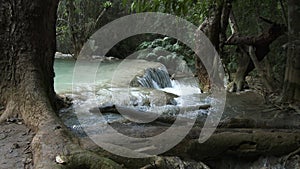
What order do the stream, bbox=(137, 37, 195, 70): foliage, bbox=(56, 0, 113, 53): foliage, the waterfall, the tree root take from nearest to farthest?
the tree root
the stream
the waterfall
bbox=(137, 37, 195, 70): foliage
bbox=(56, 0, 113, 53): foliage

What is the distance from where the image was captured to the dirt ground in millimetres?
3105

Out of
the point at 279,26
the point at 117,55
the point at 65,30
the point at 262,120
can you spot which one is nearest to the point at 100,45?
the point at 117,55

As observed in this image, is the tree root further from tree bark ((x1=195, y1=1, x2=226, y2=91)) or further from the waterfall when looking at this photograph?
the waterfall

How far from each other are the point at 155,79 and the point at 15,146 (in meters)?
10.2

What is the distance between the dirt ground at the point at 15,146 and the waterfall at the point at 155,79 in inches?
316

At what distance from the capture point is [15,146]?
135 inches

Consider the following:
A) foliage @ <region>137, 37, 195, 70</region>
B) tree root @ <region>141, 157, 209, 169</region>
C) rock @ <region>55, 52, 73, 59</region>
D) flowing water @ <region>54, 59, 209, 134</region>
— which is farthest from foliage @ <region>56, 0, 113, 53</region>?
tree root @ <region>141, 157, 209, 169</region>

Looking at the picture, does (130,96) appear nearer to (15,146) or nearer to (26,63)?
(26,63)

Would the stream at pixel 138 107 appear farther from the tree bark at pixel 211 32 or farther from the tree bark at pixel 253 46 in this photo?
the tree bark at pixel 211 32

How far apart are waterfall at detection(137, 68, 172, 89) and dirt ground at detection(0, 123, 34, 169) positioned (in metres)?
8.03

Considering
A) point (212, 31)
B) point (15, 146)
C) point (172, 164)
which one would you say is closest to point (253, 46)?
point (212, 31)

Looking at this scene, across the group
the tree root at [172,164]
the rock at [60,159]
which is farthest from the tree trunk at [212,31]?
the rock at [60,159]

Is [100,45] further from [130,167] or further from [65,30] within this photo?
[130,167]

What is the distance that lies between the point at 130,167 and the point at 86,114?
2816 mm
